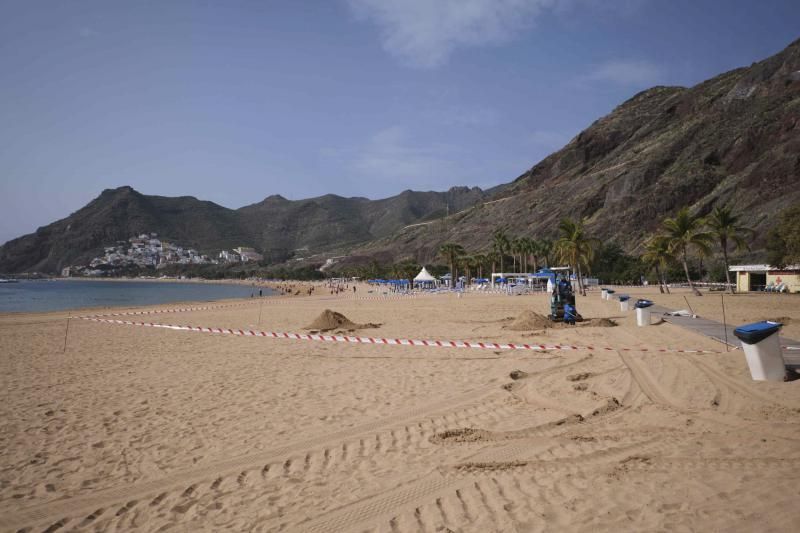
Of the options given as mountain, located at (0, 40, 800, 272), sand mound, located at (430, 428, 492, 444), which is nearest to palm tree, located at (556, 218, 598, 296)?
mountain, located at (0, 40, 800, 272)

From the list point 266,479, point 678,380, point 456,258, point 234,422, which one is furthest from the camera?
point 456,258

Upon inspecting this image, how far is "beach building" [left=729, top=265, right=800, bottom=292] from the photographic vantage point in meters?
37.3

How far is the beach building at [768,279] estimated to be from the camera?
37.3 meters

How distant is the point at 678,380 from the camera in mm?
8164

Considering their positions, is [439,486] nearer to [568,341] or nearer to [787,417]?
[787,417]

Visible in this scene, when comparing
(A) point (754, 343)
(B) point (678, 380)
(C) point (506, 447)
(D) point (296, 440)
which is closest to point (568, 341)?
(B) point (678, 380)

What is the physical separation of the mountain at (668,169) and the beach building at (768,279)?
21.7 meters

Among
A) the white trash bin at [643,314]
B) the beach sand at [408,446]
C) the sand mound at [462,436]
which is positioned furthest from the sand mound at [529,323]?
the sand mound at [462,436]

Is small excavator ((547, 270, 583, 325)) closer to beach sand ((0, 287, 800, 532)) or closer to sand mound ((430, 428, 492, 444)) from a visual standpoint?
beach sand ((0, 287, 800, 532))

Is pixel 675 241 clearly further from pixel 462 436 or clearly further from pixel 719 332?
pixel 462 436

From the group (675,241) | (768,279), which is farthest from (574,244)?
(768,279)

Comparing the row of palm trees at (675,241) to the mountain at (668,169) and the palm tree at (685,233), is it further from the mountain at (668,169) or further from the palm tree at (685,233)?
the mountain at (668,169)

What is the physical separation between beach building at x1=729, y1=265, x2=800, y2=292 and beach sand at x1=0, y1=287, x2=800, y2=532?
35.4m

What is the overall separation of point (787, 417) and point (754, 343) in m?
1.90
